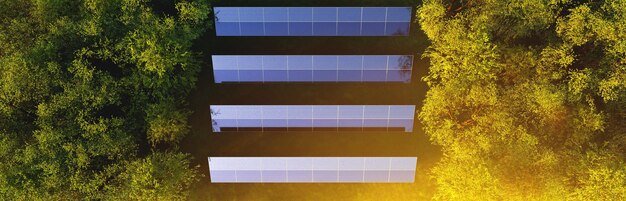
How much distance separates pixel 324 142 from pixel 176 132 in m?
7.97

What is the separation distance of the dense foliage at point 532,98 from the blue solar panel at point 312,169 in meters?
4.17

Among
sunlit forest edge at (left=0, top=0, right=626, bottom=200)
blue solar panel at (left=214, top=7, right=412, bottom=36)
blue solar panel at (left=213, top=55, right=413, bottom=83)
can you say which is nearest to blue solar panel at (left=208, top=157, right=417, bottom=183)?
sunlit forest edge at (left=0, top=0, right=626, bottom=200)

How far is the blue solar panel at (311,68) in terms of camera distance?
2333cm

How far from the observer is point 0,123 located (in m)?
18.7

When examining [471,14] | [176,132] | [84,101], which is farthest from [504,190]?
[84,101]

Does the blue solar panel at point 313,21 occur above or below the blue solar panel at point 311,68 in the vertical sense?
above

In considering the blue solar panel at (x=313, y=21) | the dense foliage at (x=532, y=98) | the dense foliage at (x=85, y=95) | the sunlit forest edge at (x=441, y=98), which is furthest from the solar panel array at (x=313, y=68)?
the dense foliage at (x=532, y=98)

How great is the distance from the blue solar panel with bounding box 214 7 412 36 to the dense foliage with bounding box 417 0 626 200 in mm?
3474

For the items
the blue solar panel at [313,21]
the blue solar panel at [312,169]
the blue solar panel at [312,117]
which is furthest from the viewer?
the blue solar panel at [312,169]

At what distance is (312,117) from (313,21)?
529cm

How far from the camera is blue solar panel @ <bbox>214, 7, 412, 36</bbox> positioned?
2328cm

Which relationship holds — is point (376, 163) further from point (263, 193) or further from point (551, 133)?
point (551, 133)

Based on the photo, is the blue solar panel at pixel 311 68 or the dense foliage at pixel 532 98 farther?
the blue solar panel at pixel 311 68

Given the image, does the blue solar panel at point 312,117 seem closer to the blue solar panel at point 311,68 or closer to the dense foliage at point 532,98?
the blue solar panel at point 311,68
